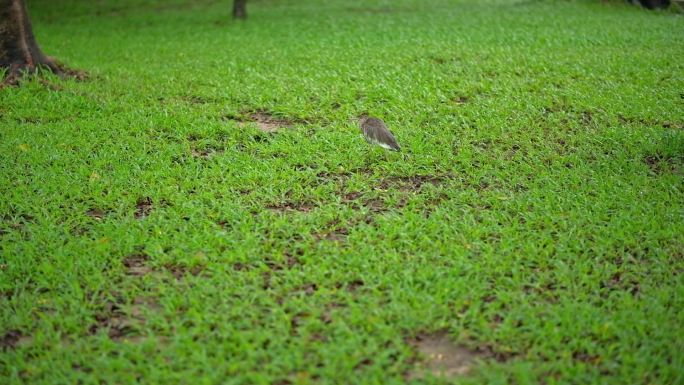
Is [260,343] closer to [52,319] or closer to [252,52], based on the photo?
[52,319]

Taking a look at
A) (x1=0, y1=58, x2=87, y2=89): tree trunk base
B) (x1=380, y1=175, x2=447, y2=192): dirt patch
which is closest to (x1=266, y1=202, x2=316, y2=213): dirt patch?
(x1=380, y1=175, x2=447, y2=192): dirt patch

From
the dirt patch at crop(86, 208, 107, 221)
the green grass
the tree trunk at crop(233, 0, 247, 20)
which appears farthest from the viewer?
the tree trunk at crop(233, 0, 247, 20)

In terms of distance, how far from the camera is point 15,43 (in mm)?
7461

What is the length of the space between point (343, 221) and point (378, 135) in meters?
1.33

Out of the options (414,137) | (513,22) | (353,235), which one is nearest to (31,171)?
(353,235)

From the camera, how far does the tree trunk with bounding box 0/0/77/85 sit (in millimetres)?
7410

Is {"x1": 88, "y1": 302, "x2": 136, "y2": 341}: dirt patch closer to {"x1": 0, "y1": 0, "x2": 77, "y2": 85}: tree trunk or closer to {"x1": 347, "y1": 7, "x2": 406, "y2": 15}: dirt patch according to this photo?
{"x1": 0, "y1": 0, "x2": 77, "y2": 85}: tree trunk

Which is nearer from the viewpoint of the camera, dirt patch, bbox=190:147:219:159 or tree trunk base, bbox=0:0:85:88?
dirt patch, bbox=190:147:219:159

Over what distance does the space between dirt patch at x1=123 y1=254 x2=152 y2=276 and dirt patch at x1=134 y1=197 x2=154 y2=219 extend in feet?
1.81

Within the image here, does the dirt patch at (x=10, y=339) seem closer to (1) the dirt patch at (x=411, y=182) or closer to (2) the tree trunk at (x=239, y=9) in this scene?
(1) the dirt patch at (x=411, y=182)

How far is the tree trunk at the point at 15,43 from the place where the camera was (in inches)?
292

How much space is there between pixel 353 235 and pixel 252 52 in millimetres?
5643

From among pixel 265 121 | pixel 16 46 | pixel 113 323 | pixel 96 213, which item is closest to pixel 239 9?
pixel 16 46

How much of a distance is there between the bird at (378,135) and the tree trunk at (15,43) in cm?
407
